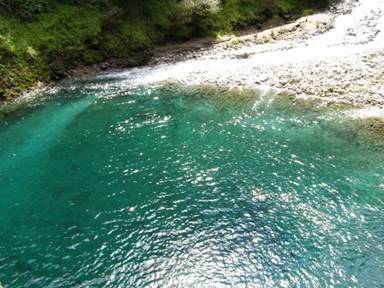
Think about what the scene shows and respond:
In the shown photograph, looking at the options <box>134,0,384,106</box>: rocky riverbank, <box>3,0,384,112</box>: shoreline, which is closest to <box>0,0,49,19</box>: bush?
<box>3,0,384,112</box>: shoreline

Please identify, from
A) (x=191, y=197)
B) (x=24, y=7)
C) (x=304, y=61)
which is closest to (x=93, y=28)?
(x=24, y=7)

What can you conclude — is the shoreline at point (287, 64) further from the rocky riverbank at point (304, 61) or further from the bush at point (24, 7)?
the bush at point (24, 7)

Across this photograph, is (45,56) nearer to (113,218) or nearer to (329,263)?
(113,218)

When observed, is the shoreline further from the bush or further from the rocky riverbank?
the bush

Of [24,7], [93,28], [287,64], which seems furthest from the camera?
[93,28]

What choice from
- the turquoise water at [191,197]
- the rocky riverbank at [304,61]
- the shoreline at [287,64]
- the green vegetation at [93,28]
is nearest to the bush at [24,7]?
the green vegetation at [93,28]

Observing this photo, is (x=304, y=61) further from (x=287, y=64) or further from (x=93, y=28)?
(x=93, y=28)
